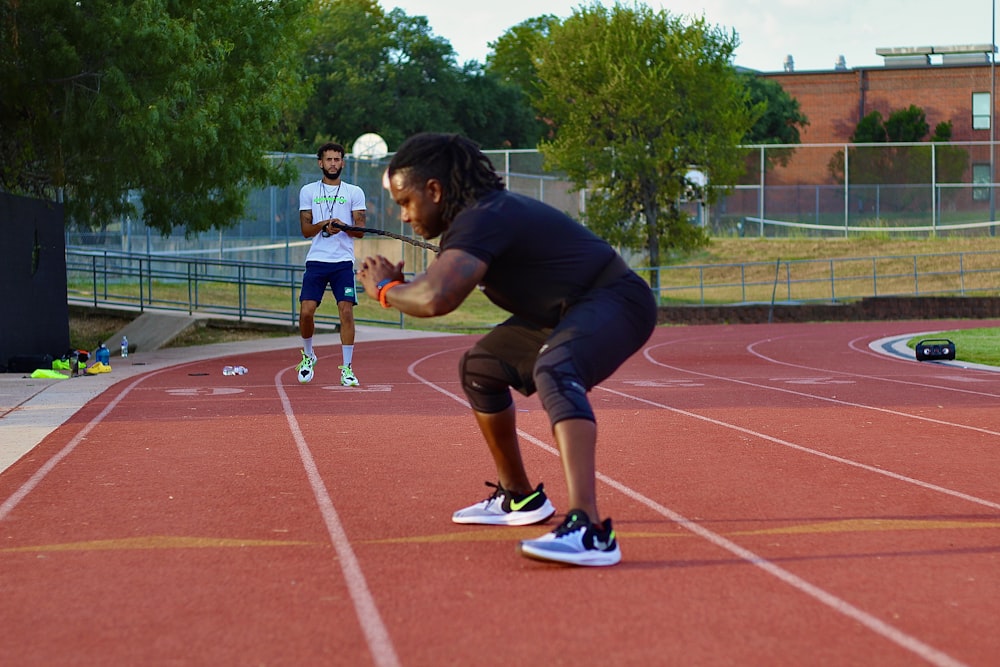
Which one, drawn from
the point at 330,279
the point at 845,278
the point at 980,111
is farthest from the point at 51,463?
the point at 980,111

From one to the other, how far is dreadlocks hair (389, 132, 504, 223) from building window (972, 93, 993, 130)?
66006 millimetres

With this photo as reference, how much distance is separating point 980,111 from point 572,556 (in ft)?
219

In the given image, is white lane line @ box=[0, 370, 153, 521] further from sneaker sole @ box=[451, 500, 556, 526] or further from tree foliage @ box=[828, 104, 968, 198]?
tree foliage @ box=[828, 104, 968, 198]

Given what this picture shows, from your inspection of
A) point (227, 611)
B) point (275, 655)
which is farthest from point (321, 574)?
point (275, 655)

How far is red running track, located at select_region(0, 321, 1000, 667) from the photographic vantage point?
402 cm

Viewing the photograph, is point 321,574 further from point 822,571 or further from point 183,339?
point 183,339

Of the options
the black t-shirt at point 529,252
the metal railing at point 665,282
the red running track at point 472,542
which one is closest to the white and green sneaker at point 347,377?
the red running track at point 472,542

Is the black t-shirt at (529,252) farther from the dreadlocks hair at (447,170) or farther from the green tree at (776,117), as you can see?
the green tree at (776,117)

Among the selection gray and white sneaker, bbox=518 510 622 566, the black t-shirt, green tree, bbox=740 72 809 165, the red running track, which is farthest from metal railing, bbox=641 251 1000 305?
gray and white sneaker, bbox=518 510 622 566

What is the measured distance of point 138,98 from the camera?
51.0ft

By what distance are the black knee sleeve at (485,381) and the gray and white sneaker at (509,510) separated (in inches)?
17.0

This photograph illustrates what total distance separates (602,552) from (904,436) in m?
4.88

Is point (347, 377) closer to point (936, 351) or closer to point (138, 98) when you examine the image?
point (138, 98)

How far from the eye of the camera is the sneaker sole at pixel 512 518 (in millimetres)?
5734
